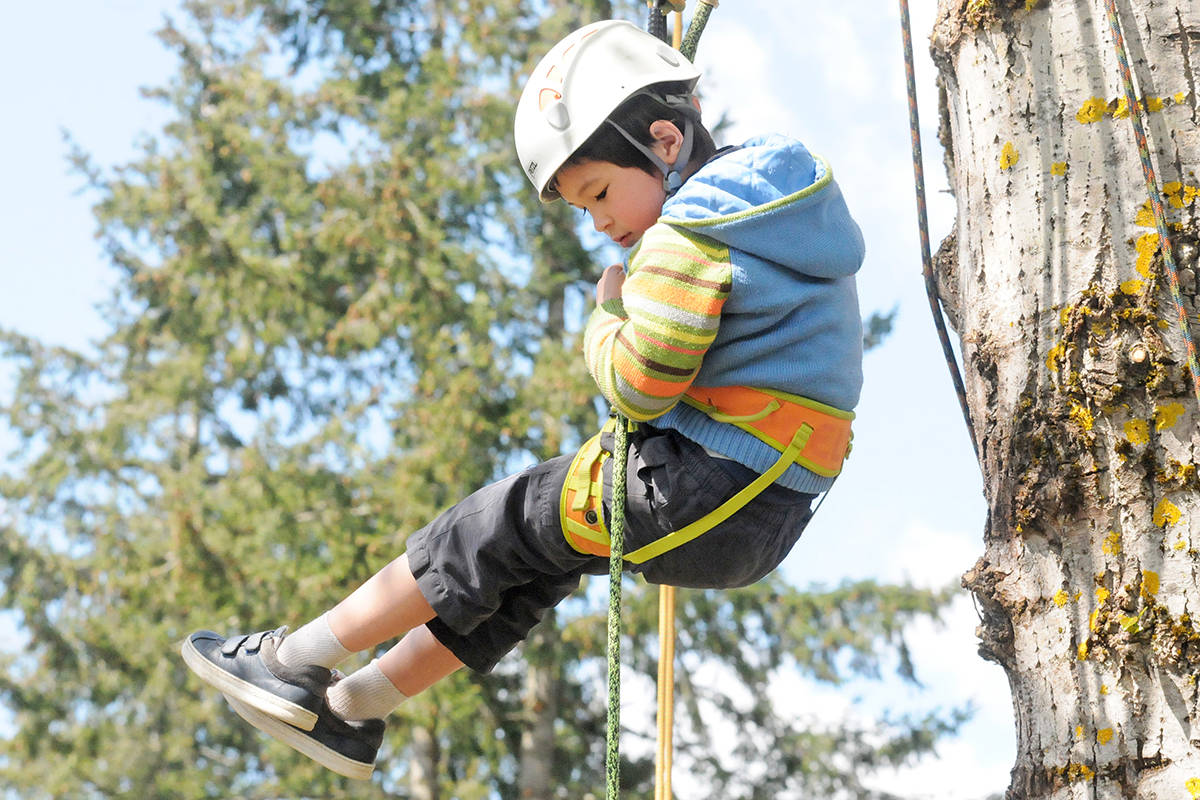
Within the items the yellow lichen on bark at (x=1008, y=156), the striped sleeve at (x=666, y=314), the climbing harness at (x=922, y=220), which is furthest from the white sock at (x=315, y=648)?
the yellow lichen on bark at (x=1008, y=156)

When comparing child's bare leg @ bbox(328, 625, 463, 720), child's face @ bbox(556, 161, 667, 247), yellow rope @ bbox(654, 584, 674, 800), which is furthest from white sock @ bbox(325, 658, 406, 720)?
child's face @ bbox(556, 161, 667, 247)

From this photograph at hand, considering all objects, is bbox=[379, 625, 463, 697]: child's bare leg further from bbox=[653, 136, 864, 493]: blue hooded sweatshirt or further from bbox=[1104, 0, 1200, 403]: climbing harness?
bbox=[1104, 0, 1200, 403]: climbing harness

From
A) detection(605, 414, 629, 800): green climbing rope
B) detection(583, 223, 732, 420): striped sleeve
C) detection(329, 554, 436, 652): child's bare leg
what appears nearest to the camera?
detection(605, 414, 629, 800): green climbing rope

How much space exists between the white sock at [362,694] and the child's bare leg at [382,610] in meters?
0.17

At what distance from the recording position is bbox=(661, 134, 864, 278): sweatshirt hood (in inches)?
94.5

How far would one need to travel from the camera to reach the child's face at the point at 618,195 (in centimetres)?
264

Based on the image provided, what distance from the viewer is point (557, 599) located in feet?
9.87

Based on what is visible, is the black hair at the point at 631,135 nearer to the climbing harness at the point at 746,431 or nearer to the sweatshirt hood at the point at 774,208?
the sweatshirt hood at the point at 774,208

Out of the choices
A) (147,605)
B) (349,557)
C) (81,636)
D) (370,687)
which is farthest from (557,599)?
(81,636)

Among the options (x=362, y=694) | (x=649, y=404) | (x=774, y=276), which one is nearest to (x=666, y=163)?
(x=774, y=276)

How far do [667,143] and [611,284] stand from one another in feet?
0.94

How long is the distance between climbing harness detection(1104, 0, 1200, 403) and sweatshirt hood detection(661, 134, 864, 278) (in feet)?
1.85

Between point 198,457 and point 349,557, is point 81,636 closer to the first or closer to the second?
point 198,457

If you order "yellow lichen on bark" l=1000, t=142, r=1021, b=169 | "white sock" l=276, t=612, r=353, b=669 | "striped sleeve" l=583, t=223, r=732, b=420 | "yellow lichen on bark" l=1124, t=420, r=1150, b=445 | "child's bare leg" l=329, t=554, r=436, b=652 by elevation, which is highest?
"yellow lichen on bark" l=1000, t=142, r=1021, b=169
